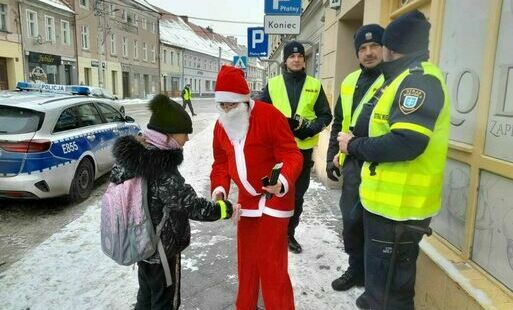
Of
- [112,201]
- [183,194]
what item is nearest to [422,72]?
[183,194]

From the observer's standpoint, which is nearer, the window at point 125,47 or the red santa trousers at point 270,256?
the red santa trousers at point 270,256

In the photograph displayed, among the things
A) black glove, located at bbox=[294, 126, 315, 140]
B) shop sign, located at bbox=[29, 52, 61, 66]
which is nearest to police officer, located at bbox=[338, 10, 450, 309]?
black glove, located at bbox=[294, 126, 315, 140]

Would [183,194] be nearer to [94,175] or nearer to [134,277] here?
[134,277]

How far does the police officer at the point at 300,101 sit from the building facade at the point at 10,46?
84.4 feet

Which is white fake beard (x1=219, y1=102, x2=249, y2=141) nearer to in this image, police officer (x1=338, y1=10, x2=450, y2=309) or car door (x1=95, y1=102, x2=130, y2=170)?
police officer (x1=338, y1=10, x2=450, y2=309)

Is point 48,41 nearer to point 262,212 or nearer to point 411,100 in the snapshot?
point 262,212

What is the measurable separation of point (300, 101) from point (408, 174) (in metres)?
1.86

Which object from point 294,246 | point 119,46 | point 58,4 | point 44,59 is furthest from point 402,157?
point 119,46

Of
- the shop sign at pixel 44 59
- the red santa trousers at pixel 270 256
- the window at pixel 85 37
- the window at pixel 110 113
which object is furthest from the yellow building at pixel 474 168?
the window at pixel 85 37

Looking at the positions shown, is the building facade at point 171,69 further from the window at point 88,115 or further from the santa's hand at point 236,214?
the santa's hand at point 236,214

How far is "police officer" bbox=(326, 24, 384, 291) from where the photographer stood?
2.92 m

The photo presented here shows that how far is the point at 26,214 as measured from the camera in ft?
17.2

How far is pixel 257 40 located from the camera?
9617 mm

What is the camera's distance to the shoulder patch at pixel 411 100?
1.88 metres
